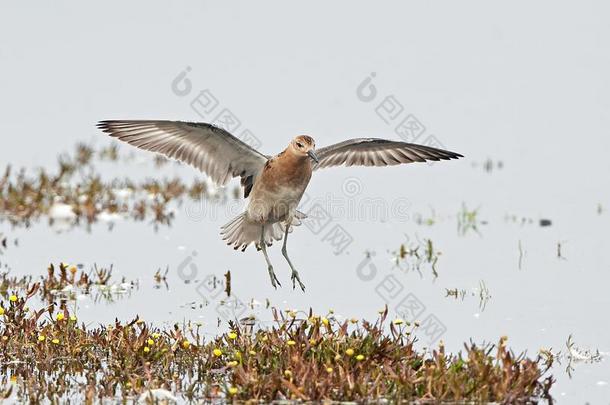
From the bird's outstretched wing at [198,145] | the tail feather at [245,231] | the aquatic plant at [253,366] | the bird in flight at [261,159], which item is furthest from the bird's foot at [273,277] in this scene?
the aquatic plant at [253,366]

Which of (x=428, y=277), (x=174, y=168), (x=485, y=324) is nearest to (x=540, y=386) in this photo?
(x=485, y=324)

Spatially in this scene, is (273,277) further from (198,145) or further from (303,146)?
(198,145)

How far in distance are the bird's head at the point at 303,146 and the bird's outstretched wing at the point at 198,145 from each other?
0.56 metres

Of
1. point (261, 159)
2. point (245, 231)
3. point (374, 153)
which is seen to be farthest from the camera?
point (374, 153)

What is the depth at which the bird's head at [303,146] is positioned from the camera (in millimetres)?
10859

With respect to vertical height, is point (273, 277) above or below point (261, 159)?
below

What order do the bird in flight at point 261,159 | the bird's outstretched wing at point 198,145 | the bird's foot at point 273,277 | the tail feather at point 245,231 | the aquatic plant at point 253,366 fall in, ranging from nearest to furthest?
the aquatic plant at point 253,366
the bird in flight at point 261,159
the bird's outstretched wing at point 198,145
the bird's foot at point 273,277
the tail feather at point 245,231

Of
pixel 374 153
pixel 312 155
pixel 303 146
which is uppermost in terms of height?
pixel 374 153

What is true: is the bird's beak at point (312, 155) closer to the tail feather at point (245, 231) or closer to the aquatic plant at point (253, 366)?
the tail feather at point (245, 231)

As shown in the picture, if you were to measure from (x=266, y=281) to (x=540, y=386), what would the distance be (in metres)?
5.24

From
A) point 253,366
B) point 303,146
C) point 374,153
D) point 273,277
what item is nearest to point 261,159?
point 303,146

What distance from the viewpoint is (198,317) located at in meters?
10.7

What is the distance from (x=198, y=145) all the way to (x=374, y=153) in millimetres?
2228

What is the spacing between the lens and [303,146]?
10.9 metres
